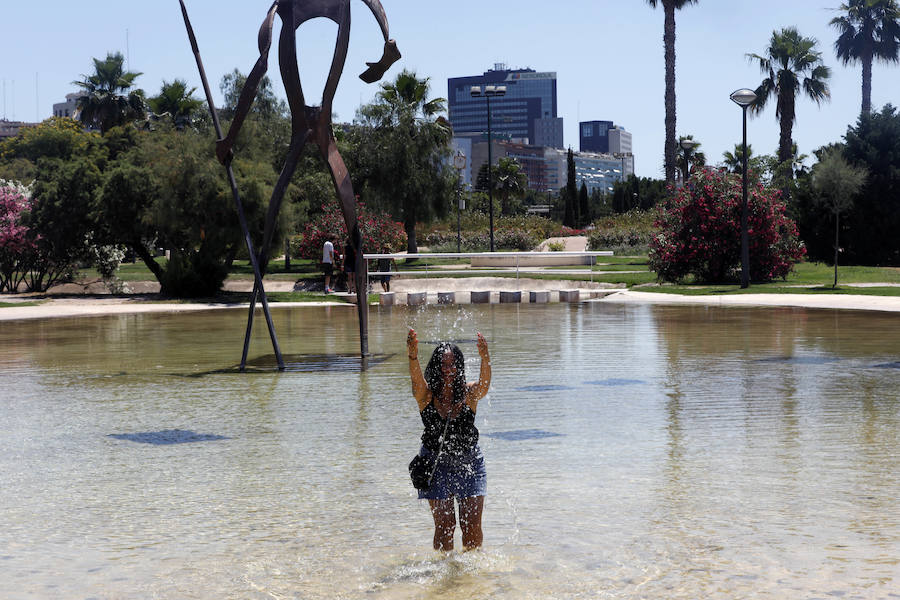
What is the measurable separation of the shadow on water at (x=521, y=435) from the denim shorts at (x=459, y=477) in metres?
2.92

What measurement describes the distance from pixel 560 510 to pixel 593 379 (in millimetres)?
5196

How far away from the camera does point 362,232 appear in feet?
97.9

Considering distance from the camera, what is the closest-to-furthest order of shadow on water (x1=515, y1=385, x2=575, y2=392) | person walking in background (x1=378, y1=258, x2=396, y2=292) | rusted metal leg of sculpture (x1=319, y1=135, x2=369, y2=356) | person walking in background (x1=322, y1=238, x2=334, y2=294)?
shadow on water (x1=515, y1=385, x2=575, y2=392), rusted metal leg of sculpture (x1=319, y1=135, x2=369, y2=356), person walking in background (x1=378, y1=258, x2=396, y2=292), person walking in background (x1=322, y1=238, x2=334, y2=294)

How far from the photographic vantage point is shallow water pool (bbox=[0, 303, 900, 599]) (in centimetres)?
476

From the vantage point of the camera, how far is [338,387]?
10.6 metres

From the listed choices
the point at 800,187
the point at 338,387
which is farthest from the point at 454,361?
the point at 800,187

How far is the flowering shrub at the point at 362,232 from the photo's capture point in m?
31.1

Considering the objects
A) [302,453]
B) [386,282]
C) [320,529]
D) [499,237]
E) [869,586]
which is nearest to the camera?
[869,586]

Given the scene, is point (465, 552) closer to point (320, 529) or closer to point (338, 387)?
point (320, 529)

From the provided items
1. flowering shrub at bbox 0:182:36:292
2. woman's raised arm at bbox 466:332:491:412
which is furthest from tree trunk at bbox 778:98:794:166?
woman's raised arm at bbox 466:332:491:412

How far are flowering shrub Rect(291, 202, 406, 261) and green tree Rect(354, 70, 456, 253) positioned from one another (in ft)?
29.3

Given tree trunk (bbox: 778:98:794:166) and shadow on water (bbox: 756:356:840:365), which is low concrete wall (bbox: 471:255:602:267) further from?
shadow on water (bbox: 756:356:840:365)

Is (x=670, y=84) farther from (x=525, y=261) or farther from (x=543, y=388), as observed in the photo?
(x=543, y=388)

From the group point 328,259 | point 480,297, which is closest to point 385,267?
point 328,259
